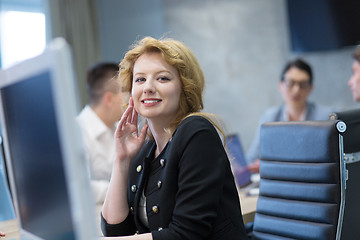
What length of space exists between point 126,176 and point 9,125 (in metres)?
0.56

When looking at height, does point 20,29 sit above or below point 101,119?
above

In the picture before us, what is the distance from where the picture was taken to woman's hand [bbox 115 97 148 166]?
59.7 inches

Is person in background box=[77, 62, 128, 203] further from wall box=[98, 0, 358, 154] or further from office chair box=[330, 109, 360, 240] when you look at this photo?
wall box=[98, 0, 358, 154]

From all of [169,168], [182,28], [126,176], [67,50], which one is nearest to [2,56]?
[182,28]

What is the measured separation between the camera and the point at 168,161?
130 centimetres

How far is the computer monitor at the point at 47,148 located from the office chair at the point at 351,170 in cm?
106

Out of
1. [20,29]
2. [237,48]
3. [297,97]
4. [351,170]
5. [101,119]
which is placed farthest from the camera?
[237,48]

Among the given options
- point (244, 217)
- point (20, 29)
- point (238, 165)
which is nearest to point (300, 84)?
point (238, 165)

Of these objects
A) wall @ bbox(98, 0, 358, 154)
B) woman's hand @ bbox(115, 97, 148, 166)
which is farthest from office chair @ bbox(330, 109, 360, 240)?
wall @ bbox(98, 0, 358, 154)

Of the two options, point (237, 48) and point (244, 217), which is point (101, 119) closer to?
point (244, 217)

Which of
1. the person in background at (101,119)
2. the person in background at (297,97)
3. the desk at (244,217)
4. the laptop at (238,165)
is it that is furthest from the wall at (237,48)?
the desk at (244,217)

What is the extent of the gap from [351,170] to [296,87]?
5.91ft

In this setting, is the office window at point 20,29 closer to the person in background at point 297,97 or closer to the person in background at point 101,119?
the person in background at point 101,119

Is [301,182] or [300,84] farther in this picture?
[300,84]
